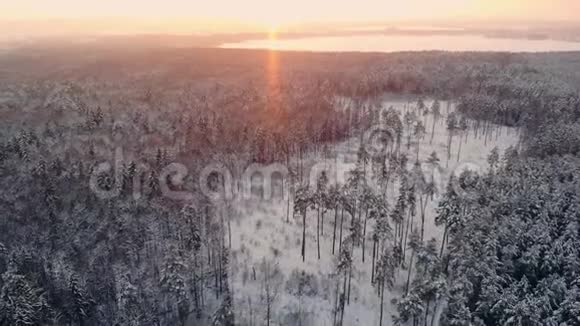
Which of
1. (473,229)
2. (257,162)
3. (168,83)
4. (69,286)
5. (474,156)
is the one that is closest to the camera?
(69,286)

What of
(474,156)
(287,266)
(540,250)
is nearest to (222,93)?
(474,156)

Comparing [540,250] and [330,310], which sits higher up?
[540,250]

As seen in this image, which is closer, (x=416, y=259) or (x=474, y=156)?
(x=416, y=259)

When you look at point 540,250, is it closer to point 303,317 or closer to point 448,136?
point 303,317

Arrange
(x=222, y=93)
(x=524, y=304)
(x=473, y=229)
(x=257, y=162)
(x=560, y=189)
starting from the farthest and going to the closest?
(x=222, y=93)
(x=257, y=162)
(x=560, y=189)
(x=473, y=229)
(x=524, y=304)

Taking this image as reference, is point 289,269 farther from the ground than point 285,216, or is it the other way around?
point 285,216

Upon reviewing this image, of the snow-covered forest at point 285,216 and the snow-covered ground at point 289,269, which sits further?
the snow-covered ground at point 289,269

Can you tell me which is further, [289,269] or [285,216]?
[285,216]

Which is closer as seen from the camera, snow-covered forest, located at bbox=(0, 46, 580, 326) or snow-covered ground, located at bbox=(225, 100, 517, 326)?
snow-covered forest, located at bbox=(0, 46, 580, 326)
